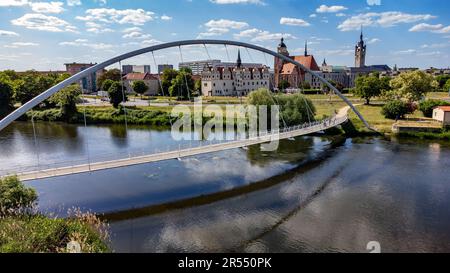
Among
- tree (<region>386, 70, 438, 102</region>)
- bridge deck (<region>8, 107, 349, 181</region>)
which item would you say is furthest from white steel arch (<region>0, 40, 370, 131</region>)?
tree (<region>386, 70, 438, 102</region>)

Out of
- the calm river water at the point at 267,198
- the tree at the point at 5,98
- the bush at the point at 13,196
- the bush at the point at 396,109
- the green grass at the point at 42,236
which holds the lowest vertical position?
the calm river water at the point at 267,198

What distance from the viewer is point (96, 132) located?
34.3 metres

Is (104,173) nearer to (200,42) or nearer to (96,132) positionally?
(200,42)

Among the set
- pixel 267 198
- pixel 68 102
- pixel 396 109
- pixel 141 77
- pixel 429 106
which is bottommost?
pixel 267 198

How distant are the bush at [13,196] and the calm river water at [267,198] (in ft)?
4.42

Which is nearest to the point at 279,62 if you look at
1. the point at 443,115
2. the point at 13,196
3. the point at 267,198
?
the point at 443,115

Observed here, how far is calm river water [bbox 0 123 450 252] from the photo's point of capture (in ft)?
40.7

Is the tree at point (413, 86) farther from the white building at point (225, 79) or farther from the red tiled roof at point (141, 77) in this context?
the red tiled roof at point (141, 77)

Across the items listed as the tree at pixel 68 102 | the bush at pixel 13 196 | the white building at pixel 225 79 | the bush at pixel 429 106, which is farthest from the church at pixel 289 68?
the bush at pixel 13 196

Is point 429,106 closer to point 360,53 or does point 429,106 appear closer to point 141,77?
point 141,77

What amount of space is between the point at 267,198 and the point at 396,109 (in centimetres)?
2445

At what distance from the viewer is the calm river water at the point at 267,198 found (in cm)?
1241

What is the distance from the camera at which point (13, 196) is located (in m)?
12.4

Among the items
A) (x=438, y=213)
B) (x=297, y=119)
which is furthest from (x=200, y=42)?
(x=438, y=213)
